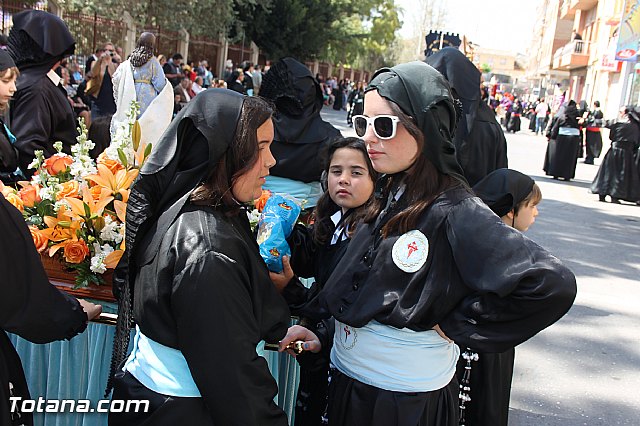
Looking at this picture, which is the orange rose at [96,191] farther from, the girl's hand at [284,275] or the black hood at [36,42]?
the black hood at [36,42]

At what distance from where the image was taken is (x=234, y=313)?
1.79m

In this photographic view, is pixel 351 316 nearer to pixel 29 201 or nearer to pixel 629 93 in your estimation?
pixel 29 201

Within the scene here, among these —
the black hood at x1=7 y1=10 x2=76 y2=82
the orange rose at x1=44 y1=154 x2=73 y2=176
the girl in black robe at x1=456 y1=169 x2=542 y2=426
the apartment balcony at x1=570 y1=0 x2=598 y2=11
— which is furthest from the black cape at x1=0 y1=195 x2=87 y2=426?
the apartment balcony at x1=570 y1=0 x2=598 y2=11

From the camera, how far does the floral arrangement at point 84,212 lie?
2.83m

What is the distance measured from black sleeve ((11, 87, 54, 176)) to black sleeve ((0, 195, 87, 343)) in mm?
2938

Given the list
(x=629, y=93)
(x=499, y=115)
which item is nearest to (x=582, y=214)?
(x=629, y=93)

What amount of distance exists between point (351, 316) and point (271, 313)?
0.35 metres

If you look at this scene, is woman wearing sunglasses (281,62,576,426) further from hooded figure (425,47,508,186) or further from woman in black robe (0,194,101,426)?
hooded figure (425,47,508,186)

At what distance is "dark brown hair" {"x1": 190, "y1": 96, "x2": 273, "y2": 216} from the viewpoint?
1936 mm

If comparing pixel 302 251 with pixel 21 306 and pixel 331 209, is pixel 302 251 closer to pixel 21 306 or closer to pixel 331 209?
pixel 331 209

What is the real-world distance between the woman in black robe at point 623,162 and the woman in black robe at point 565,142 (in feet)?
7.26

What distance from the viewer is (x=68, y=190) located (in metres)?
3.00

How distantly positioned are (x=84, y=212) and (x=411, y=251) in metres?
1.52

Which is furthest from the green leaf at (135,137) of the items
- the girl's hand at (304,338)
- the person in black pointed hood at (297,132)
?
the person in black pointed hood at (297,132)
